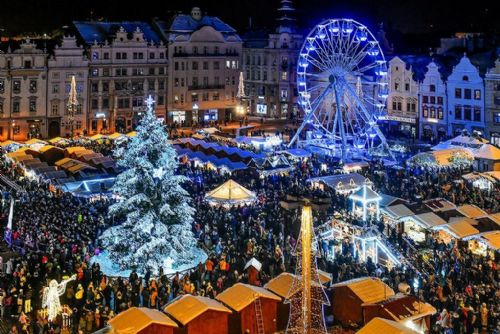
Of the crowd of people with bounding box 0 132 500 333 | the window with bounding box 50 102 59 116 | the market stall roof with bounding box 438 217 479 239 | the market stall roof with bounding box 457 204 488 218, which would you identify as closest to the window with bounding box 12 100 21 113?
the window with bounding box 50 102 59 116

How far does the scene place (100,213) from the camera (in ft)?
98.2

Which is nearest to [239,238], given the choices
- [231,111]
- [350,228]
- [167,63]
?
[350,228]

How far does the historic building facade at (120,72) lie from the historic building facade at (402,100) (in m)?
25.4

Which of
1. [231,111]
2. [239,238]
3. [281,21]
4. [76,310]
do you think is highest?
[281,21]

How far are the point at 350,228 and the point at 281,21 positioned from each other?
5686cm

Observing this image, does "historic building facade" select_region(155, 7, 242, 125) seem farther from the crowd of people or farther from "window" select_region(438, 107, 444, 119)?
the crowd of people

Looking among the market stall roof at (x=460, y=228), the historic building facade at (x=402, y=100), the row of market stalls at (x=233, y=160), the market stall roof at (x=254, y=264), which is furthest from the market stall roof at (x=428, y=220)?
the historic building facade at (x=402, y=100)

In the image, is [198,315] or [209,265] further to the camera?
[209,265]

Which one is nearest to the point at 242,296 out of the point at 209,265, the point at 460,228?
the point at 209,265

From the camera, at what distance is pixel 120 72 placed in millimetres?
66438

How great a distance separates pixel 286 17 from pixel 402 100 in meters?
23.1

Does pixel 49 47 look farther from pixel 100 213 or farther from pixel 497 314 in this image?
pixel 497 314

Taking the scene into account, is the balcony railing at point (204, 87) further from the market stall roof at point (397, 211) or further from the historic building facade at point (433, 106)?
Result: the market stall roof at point (397, 211)

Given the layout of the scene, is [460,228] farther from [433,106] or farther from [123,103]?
[123,103]
